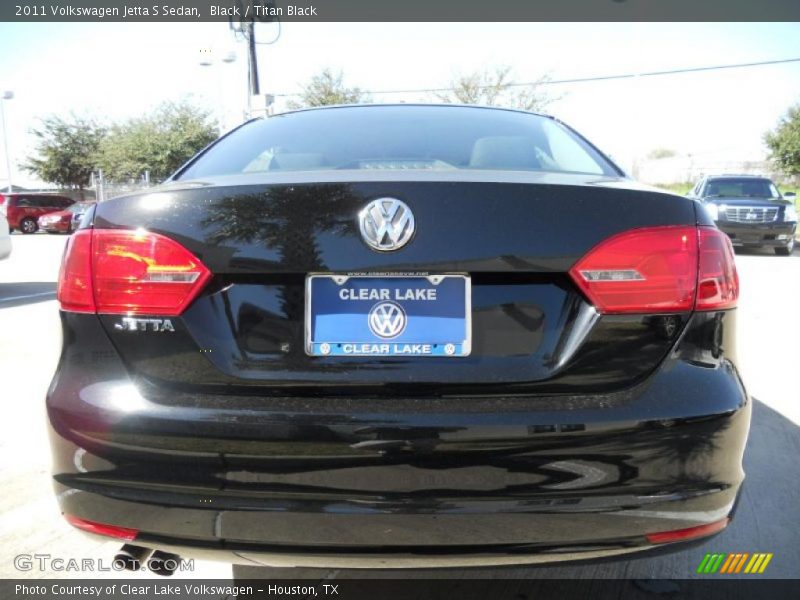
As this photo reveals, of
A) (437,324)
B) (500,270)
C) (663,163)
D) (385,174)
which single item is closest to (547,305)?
(500,270)

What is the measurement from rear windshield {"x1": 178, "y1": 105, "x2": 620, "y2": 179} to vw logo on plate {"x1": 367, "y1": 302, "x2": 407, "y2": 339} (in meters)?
0.80

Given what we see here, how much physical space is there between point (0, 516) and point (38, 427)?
1006 millimetres

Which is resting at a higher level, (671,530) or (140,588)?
(671,530)

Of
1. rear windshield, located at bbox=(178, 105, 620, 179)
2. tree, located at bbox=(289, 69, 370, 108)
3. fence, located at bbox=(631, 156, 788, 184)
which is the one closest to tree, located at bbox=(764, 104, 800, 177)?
fence, located at bbox=(631, 156, 788, 184)

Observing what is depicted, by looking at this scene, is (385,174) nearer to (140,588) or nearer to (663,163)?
(140,588)

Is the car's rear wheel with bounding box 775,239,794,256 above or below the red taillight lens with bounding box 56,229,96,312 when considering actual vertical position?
below

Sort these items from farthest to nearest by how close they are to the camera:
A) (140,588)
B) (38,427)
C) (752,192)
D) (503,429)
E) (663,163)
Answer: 1. (663,163)
2. (752,192)
3. (38,427)
4. (140,588)
5. (503,429)

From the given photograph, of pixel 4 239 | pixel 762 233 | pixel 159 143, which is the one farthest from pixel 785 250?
pixel 159 143

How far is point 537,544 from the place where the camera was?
4.87 feet

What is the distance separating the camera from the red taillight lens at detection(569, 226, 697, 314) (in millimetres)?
1518

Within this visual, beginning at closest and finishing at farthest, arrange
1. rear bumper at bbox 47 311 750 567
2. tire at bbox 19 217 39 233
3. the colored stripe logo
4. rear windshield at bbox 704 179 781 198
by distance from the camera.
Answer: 1. rear bumper at bbox 47 311 750 567
2. the colored stripe logo
3. rear windshield at bbox 704 179 781 198
4. tire at bbox 19 217 39 233

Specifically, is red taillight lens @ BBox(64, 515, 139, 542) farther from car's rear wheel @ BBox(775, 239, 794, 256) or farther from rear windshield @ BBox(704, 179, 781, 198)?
rear windshield @ BBox(704, 179, 781, 198)

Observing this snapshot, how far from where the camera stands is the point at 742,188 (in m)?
14.6

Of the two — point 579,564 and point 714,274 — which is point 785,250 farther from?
point 579,564
